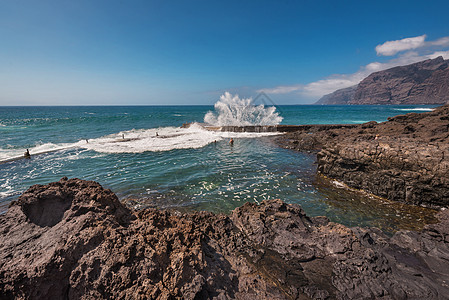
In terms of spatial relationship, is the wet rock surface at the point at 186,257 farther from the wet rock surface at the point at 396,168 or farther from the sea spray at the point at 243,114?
the sea spray at the point at 243,114

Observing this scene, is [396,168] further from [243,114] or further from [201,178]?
[243,114]

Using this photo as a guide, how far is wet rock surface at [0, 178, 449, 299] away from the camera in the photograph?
10.0ft

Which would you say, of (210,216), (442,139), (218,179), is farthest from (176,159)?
(442,139)

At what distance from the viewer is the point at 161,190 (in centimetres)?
1071

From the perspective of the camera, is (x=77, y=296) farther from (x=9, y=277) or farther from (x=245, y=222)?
(x=245, y=222)

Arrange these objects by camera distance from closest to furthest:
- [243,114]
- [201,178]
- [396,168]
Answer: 1. [396,168]
2. [201,178]
3. [243,114]

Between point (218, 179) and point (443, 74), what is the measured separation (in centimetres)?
26250

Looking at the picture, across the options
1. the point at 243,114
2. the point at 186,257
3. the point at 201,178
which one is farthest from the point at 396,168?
the point at 243,114

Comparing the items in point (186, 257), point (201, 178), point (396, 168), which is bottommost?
point (201, 178)

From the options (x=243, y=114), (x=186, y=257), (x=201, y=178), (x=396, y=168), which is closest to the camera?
(x=186, y=257)

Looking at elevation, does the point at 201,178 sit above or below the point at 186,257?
below

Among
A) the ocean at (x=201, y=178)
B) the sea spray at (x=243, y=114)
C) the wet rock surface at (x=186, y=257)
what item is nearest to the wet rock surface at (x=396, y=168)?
the ocean at (x=201, y=178)

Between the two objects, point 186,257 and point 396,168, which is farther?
point 396,168

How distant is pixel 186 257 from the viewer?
3.54m
